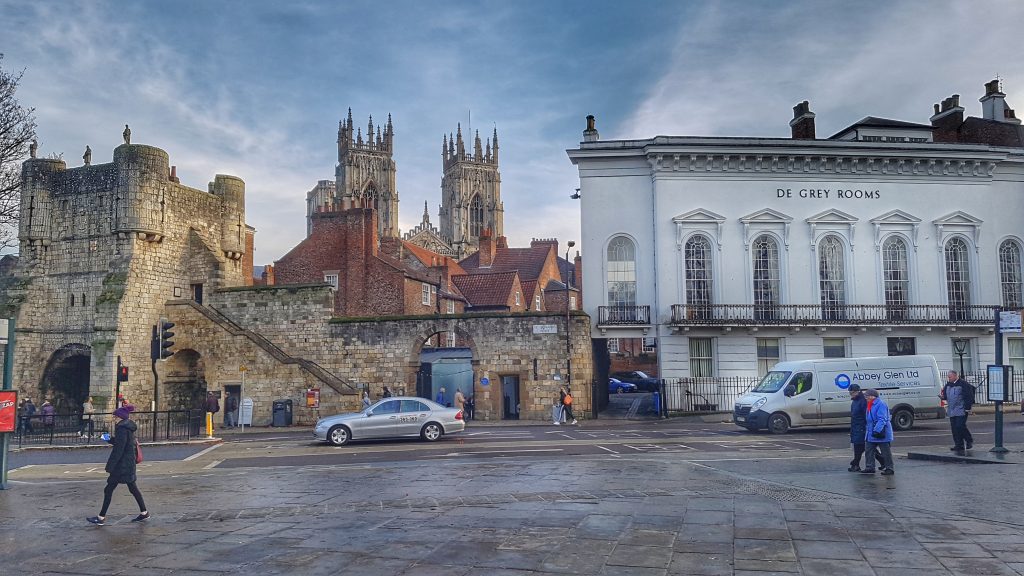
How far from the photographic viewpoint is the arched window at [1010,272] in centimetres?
3378

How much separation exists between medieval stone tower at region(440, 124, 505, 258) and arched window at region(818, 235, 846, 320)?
83.1m

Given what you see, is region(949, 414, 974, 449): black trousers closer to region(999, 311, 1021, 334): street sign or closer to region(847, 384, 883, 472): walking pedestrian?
region(999, 311, 1021, 334): street sign

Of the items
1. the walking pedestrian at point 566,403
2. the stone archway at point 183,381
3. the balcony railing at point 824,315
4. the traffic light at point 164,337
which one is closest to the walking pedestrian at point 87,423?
the traffic light at point 164,337

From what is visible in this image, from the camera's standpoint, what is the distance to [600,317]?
31.6 m

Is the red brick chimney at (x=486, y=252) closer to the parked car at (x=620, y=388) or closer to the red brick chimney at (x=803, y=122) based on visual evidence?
the parked car at (x=620, y=388)

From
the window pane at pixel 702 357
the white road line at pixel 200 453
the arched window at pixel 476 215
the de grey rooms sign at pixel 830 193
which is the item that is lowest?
the white road line at pixel 200 453

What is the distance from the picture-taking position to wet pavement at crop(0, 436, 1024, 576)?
7.22 meters

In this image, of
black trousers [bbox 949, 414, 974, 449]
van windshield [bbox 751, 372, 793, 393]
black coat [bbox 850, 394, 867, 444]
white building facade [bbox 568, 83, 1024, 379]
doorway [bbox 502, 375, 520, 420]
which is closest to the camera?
black coat [bbox 850, 394, 867, 444]

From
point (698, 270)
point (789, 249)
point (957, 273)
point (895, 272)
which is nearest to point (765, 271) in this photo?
point (789, 249)

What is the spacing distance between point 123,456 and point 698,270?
2575 cm

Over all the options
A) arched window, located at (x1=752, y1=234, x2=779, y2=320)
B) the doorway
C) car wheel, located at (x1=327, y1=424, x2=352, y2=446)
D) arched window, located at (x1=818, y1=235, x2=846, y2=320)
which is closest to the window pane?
arched window, located at (x1=752, y1=234, x2=779, y2=320)

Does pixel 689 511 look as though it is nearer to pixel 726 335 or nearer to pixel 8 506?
pixel 8 506

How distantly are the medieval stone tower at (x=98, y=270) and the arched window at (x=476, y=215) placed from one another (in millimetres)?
82815

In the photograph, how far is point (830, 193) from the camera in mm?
32719
